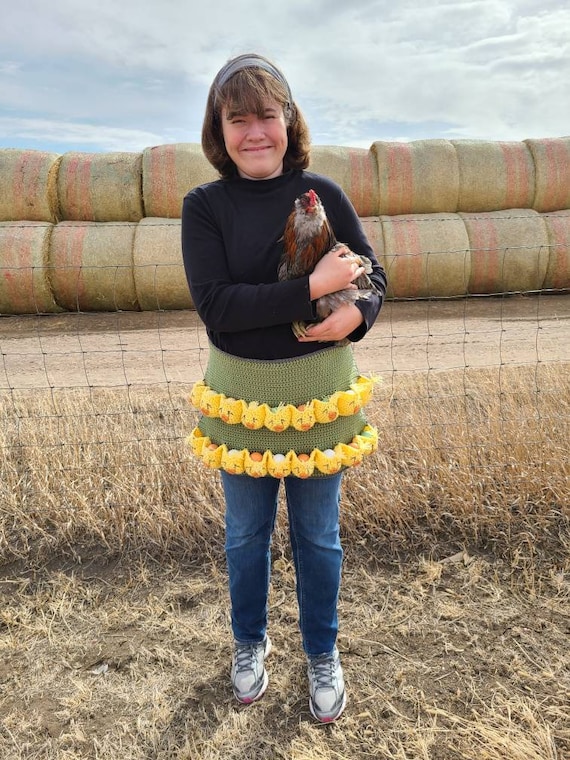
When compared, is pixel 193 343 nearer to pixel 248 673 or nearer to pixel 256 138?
pixel 248 673

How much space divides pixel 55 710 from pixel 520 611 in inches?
66.5

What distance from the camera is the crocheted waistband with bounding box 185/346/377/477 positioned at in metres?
1.73

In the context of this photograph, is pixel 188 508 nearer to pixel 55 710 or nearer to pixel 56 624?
pixel 56 624

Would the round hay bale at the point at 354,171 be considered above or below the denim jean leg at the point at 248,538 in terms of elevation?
above

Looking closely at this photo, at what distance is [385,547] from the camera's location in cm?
276

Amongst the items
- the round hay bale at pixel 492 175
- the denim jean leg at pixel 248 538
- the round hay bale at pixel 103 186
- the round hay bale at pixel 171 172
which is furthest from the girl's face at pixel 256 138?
the round hay bale at pixel 492 175

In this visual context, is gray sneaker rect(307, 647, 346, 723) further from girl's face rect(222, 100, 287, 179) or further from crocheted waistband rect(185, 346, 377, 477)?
girl's face rect(222, 100, 287, 179)

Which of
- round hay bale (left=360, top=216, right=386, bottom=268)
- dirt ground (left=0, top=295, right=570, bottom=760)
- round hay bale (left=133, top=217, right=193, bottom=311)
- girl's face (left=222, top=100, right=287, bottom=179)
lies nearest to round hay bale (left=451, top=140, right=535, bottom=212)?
round hay bale (left=360, top=216, right=386, bottom=268)

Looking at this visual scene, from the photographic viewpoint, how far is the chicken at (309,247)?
1.59m

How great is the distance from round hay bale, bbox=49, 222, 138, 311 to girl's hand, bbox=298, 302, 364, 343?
6.21m

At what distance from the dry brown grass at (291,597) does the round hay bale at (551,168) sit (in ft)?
18.6

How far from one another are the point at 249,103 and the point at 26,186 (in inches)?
275

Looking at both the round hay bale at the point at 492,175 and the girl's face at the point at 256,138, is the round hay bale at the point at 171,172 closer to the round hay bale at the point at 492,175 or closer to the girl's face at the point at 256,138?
the round hay bale at the point at 492,175

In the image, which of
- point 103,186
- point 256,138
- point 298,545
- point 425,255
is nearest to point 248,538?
point 298,545
